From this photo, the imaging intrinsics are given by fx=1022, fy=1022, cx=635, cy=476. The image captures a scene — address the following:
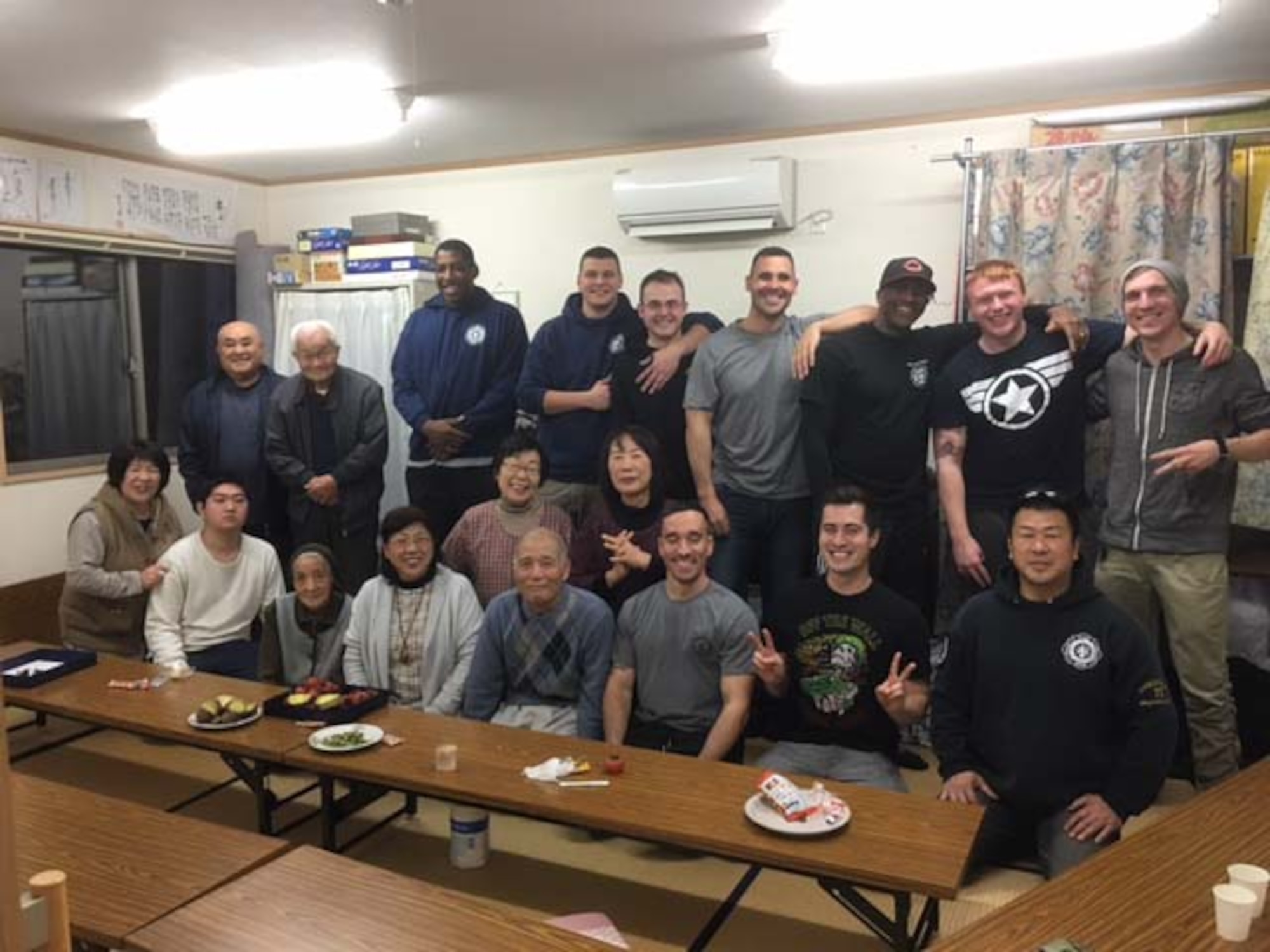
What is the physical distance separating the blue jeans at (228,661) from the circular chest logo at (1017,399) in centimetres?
266

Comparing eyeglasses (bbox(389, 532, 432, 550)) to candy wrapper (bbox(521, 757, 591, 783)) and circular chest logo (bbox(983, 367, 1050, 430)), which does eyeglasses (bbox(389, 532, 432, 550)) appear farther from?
circular chest logo (bbox(983, 367, 1050, 430))

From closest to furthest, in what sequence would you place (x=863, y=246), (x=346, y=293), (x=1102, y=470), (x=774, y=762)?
(x=774, y=762), (x=1102, y=470), (x=863, y=246), (x=346, y=293)

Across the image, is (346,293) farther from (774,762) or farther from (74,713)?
(774,762)

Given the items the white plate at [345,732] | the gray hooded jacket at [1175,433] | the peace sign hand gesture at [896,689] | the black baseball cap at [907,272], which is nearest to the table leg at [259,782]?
the white plate at [345,732]

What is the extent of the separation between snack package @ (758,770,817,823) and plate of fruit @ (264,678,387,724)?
1.17 m

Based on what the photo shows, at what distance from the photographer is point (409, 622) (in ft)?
10.8

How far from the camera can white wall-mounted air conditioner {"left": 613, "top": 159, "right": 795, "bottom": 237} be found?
4.30 m

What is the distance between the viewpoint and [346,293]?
5.12m

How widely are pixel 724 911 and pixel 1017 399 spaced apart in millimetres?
1725

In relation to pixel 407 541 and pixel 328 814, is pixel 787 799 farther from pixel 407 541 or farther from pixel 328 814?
pixel 407 541

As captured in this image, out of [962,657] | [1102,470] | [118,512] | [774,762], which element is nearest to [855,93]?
[1102,470]

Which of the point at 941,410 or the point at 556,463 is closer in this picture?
the point at 941,410

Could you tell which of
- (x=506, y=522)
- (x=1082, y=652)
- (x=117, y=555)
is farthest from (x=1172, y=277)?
(x=117, y=555)

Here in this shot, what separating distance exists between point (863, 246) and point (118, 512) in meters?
3.21
